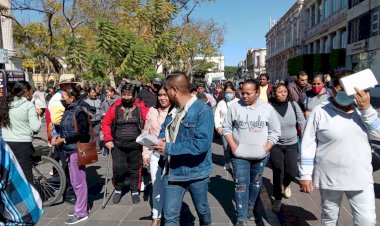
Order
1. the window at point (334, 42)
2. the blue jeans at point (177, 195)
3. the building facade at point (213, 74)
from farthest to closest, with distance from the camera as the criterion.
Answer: the building facade at point (213, 74)
the window at point (334, 42)
the blue jeans at point (177, 195)

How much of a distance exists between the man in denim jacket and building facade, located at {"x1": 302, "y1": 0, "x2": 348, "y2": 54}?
133ft

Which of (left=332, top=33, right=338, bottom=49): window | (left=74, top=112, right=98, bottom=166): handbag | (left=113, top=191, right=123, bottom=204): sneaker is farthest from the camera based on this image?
(left=332, top=33, right=338, bottom=49): window

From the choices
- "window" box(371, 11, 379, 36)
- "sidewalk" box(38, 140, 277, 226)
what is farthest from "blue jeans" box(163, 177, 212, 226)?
"window" box(371, 11, 379, 36)

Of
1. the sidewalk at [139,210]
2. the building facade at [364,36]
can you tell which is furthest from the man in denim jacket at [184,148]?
the building facade at [364,36]

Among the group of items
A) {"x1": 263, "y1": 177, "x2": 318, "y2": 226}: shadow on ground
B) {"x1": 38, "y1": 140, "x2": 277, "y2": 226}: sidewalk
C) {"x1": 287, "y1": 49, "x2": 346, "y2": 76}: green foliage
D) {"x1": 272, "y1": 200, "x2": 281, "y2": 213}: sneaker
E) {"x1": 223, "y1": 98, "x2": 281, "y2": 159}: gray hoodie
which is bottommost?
{"x1": 263, "y1": 177, "x2": 318, "y2": 226}: shadow on ground

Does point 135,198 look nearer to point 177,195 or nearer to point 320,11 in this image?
point 177,195

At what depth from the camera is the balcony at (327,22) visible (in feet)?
131

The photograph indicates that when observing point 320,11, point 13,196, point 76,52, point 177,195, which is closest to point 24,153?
point 177,195

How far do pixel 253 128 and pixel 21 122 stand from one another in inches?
116

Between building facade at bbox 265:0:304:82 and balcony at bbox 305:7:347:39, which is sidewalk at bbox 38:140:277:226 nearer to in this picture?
balcony at bbox 305:7:347:39

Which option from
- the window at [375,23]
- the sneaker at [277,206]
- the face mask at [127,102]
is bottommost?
the sneaker at [277,206]

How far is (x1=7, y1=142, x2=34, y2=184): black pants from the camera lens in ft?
14.5

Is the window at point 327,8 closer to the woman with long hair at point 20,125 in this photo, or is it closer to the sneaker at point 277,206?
the sneaker at point 277,206

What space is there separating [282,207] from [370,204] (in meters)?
2.08
